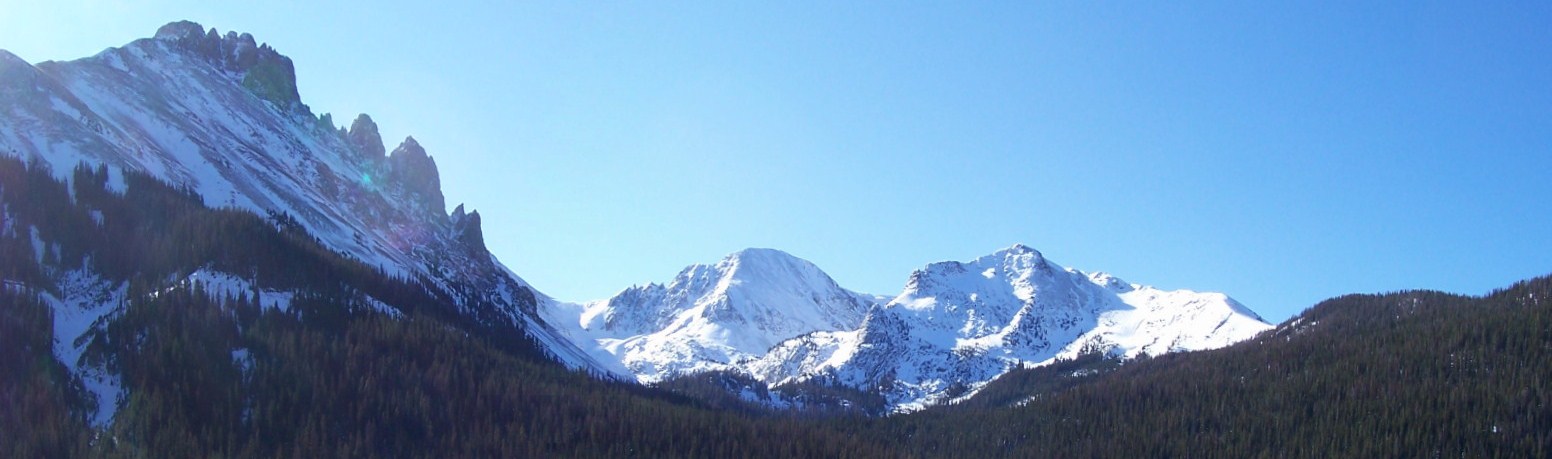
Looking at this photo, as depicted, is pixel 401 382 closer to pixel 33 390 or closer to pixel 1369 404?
pixel 33 390

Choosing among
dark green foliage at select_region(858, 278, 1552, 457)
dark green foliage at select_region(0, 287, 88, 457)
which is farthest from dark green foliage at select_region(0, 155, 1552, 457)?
A: dark green foliage at select_region(858, 278, 1552, 457)

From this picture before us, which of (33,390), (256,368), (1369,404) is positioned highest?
(1369,404)

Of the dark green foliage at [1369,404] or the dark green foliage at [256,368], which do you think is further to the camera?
the dark green foliage at [1369,404]

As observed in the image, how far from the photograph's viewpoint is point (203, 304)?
12862cm

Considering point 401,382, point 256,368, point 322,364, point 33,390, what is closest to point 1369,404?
point 401,382

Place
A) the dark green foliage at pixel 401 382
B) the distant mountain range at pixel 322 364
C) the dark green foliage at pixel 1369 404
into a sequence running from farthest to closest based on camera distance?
the dark green foliage at pixel 1369 404, the distant mountain range at pixel 322 364, the dark green foliage at pixel 401 382

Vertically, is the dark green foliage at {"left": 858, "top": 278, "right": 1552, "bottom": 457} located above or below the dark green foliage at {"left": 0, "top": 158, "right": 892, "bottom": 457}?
above

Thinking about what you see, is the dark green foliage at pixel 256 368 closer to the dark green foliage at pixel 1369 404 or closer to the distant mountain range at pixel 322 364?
the distant mountain range at pixel 322 364

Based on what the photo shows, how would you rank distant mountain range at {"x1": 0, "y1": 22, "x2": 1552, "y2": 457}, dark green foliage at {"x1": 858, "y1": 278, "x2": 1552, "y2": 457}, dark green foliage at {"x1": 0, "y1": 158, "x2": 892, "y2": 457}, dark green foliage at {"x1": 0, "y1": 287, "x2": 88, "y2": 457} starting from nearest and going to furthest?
1. dark green foliage at {"x1": 0, "y1": 287, "x2": 88, "y2": 457}
2. dark green foliage at {"x1": 0, "y1": 158, "x2": 892, "y2": 457}
3. distant mountain range at {"x1": 0, "y1": 22, "x2": 1552, "y2": 457}
4. dark green foliage at {"x1": 858, "y1": 278, "x2": 1552, "y2": 457}

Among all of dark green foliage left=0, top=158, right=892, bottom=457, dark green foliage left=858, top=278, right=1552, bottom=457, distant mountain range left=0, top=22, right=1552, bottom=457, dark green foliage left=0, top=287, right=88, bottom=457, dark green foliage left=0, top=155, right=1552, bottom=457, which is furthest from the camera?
dark green foliage left=858, top=278, right=1552, bottom=457

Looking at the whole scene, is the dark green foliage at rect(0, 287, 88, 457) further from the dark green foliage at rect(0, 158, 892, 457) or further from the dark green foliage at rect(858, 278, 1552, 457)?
the dark green foliage at rect(858, 278, 1552, 457)

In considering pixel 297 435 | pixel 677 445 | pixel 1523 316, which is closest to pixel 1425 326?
pixel 1523 316

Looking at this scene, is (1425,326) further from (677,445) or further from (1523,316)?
(677,445)

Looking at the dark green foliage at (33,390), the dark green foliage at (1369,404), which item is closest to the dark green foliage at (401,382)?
the dark green foliage at (33,390)
